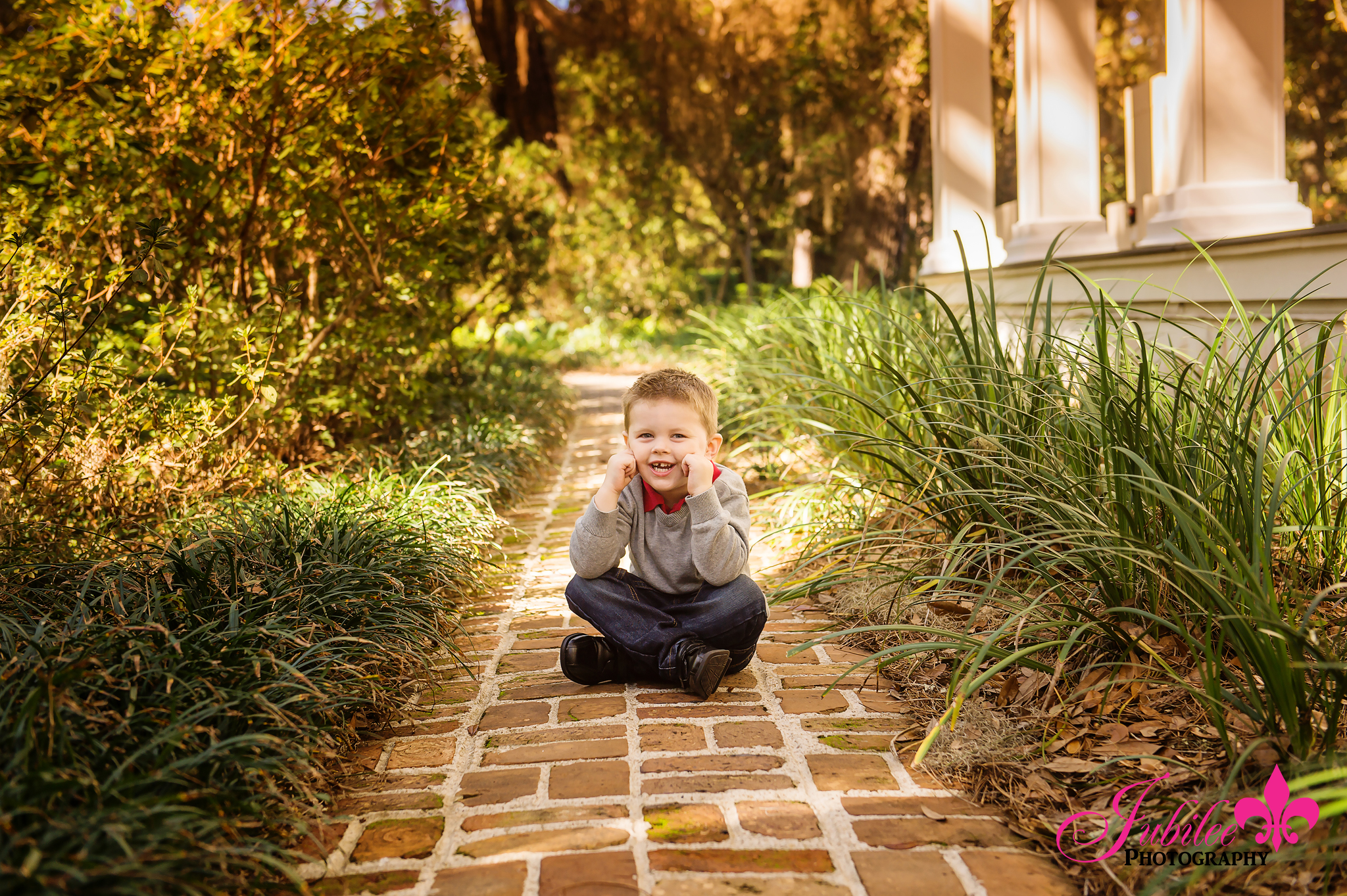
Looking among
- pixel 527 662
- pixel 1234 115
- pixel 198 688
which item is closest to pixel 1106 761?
pixel 527 662

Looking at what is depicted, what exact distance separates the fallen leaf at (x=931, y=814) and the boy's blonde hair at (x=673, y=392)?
4.15 ft

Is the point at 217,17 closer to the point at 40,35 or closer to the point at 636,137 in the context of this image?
the point at 40,35

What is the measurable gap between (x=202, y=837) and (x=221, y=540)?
129 cm

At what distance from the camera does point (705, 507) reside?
9.39 ft

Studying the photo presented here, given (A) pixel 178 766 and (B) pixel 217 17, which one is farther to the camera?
(B) pixel 217 17

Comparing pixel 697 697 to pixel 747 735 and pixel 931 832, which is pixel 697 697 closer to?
pixel 747 735

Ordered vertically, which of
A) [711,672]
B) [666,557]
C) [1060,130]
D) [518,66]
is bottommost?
[711,672]

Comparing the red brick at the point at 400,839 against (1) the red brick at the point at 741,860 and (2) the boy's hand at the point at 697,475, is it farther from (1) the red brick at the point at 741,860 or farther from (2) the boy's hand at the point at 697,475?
(2) the boy's hand at the point at 697,475

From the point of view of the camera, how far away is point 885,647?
318 centimetres

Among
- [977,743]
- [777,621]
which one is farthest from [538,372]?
[977,743]

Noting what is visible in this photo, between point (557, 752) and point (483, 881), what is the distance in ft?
1.98

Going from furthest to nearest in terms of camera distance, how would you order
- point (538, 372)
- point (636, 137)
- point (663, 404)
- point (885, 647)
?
point (636, 137) → point (538, 372) → point (885, 647) → point (663, 404)

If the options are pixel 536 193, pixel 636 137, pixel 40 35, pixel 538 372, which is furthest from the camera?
pixel 636 137

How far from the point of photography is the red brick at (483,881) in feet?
6.15
